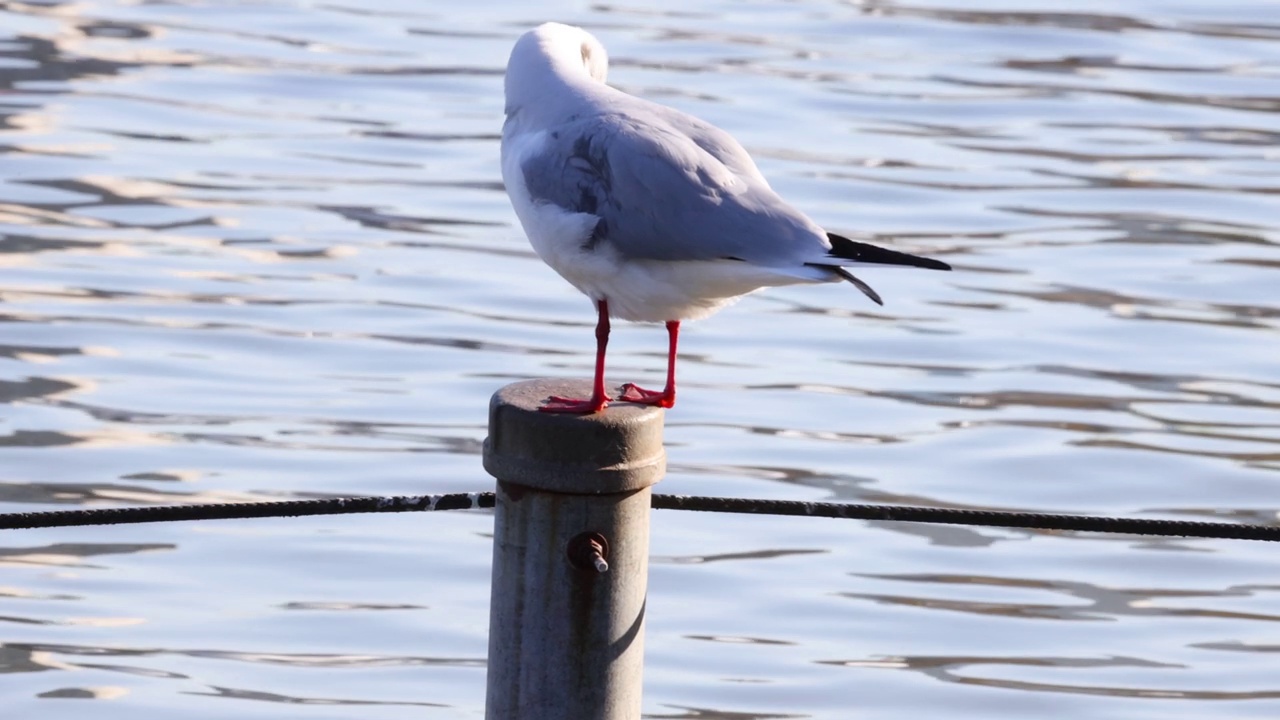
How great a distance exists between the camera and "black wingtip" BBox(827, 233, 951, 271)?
3773 mm

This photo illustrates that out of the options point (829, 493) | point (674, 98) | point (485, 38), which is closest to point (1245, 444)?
point (829, 493)

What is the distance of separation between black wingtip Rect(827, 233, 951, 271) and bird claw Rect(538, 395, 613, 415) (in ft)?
1.74

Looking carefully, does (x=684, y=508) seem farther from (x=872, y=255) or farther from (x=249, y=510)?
(x=249, y=510)

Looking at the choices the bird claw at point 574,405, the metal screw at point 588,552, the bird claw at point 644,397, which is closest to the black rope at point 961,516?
the bird claw at point 644,397

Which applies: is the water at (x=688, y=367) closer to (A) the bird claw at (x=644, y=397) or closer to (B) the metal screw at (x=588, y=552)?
(A) the bird claw at (x=644, y=397)

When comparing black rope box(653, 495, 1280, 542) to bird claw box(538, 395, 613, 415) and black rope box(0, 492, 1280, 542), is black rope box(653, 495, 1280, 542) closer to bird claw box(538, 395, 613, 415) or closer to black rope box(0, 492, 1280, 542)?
black rope box(0, 492, 1280, 542)

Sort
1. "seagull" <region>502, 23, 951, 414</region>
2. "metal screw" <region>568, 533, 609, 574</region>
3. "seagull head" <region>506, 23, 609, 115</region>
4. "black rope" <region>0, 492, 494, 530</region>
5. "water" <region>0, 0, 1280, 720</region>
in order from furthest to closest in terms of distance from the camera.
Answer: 1. "water" <region>0, 0, 1280, 720</region>
2. "seagull head" <region>506, 23, 609, 115</region>
3. "seagull" <region>502, 23, 951, 414</region>
4. "black rope" <region>0, 492, 494, 530</region>
5. "metal screw" <region>568, 533, 609, 574</region>

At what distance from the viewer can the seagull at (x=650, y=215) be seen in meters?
4.15

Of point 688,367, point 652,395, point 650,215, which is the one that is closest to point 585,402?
point 652,395

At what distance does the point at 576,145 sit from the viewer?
173 inches

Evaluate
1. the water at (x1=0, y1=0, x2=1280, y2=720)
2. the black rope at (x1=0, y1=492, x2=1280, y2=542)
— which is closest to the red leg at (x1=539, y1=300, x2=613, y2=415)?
the black rope at (x1=0, y1=492, x2=1280, y2=542)

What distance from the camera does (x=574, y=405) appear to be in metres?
3.77

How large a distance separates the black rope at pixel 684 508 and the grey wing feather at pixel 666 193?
1.54ft

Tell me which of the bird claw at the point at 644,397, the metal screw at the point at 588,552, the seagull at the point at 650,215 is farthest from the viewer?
the seagull at the point at 650,215
